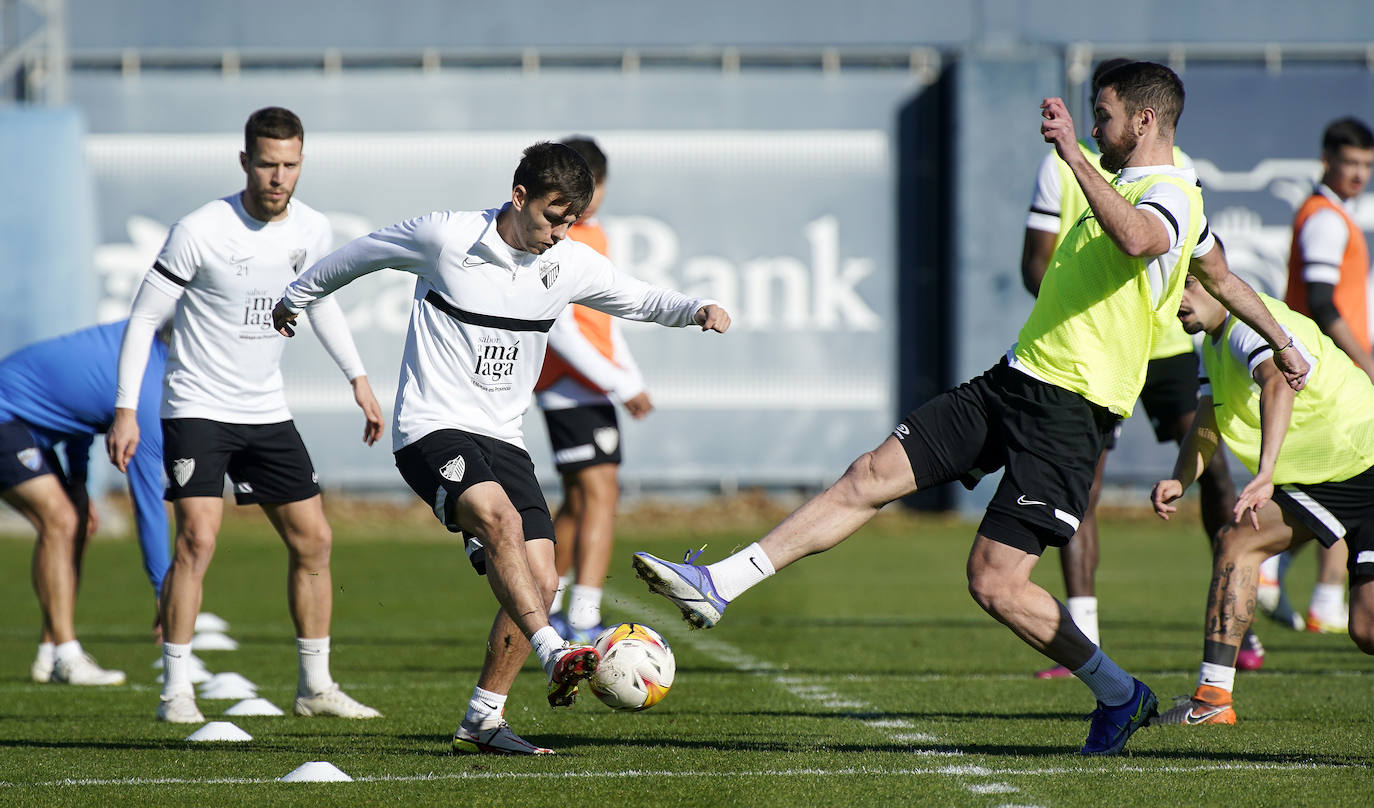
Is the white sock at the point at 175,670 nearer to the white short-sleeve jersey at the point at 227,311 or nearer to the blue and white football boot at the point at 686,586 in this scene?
the white short-sleeve jersey at the point at 227,311

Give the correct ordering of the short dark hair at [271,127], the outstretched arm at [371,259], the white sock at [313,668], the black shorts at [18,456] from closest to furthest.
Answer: the outstretched arm at [371,259] < the short dark hair at [271,127] < the white sock at [313,668] < the black shorts at [18,456]

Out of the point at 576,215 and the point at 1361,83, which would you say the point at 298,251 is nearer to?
the point at 576,215

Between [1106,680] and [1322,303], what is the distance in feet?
11.5

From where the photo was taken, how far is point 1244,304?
4914 millimetres

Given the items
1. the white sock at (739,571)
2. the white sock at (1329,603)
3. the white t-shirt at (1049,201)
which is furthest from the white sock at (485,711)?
the white sock at (1329,603)

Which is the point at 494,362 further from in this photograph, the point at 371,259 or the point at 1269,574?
the point at 1269,574

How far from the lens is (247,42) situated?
1853 cm

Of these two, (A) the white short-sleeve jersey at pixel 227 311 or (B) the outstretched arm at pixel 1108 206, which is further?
(A) the white short-sleeve jersey at pixel 227 311

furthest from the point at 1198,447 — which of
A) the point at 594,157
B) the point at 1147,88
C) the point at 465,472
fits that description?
the point at 594,157

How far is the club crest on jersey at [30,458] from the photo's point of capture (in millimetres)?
7441

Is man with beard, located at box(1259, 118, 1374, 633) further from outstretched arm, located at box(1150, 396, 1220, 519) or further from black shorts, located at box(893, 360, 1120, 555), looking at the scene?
black shorts, located at box(893, 360, 1120, 555)

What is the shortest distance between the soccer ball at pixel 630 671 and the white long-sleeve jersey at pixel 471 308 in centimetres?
91

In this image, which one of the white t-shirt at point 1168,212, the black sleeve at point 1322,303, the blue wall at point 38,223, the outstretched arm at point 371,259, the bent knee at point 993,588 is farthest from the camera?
the blue wall at point 38,223

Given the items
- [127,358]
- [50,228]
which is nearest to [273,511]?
[127,358]
